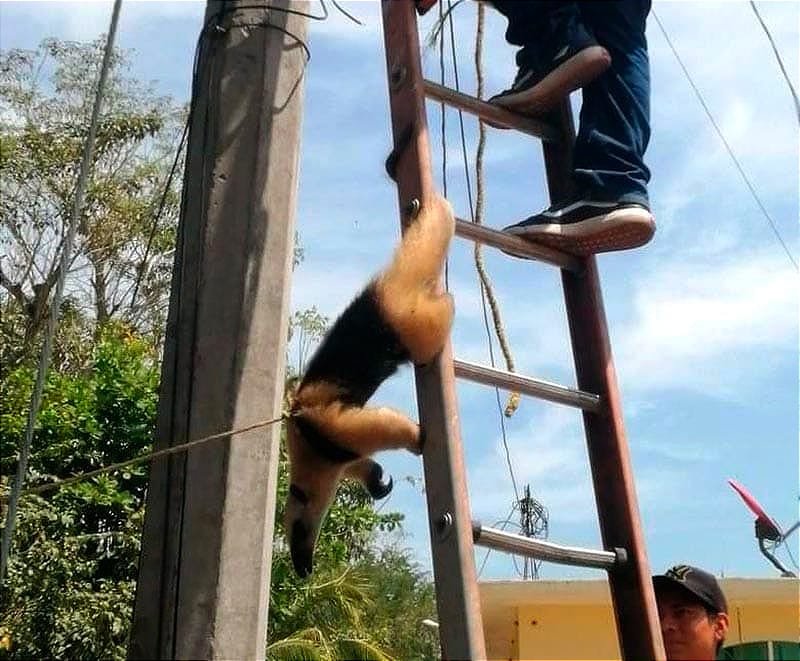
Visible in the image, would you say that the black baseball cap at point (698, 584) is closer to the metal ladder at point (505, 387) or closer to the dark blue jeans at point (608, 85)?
the metal ladder at point (505, 387)

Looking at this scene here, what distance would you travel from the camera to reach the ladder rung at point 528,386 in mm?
2662

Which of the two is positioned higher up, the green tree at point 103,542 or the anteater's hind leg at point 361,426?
the green tree at point 103,542

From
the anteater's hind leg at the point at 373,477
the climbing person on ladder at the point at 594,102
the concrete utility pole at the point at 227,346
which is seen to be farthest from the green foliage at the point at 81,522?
the concrete utility pole at the point at 227,346

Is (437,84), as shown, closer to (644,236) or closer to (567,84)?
(567,84)

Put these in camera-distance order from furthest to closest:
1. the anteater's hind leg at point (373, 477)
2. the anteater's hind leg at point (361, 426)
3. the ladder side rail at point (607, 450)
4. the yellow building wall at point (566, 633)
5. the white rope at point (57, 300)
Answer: the yellow building wall at point (566, 633) < the anteater's hind leg at point (373, 477) < the anteater's hind leg at point (361, 426) < the ladder side rail at point (607, 450) < the white rope at point (57, 300)

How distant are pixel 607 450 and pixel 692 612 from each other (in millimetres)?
511

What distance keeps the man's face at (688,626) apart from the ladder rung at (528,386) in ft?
1.66

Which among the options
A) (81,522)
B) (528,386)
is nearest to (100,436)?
(81,522)

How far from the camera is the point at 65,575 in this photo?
31.4ft

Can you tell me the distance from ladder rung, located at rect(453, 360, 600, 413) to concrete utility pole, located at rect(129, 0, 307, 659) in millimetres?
446

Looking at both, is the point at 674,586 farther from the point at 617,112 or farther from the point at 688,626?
the point at 617,112

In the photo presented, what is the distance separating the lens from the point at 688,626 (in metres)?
2.43

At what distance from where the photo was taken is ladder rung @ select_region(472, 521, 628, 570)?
2.41m

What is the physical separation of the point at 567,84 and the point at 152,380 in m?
8.61
